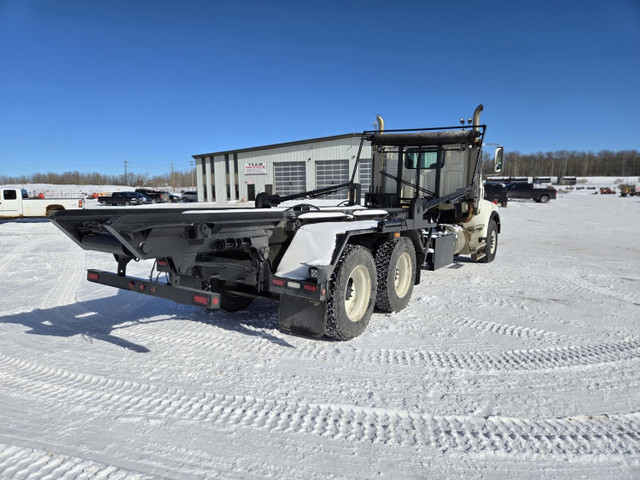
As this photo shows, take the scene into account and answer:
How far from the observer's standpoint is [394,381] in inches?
145

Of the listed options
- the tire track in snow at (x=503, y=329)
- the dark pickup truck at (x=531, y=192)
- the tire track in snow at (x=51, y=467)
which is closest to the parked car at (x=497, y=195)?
the dark pickup truck at (x=531, y=192)

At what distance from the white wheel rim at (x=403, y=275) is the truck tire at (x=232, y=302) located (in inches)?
82.2

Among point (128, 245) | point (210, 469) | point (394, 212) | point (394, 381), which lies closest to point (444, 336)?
point (394, 381)

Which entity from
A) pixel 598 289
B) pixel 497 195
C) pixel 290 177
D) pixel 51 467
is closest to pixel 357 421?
pixel 51 467

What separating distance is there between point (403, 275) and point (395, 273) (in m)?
0.37

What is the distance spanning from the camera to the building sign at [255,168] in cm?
3353

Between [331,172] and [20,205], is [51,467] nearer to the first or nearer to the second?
[20,205]

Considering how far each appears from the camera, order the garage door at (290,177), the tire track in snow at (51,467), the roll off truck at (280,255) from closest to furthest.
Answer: the tire track in snow at (51,467)
the roll off truck at (280,255)
the garage door at (290,177)

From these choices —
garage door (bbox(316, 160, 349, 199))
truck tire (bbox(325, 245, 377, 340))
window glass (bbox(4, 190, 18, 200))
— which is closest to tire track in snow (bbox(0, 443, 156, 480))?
truck tire (bbox(325, 245, 377, 340))

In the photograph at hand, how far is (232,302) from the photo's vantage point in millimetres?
5516

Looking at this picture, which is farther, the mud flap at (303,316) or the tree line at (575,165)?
the tree line at (575,165)

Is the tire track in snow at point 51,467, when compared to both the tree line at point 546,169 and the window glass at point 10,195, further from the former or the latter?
the tree line at point 546,169

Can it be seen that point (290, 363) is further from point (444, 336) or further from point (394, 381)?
point (444, 336)

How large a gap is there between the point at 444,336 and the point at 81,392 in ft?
11.9
